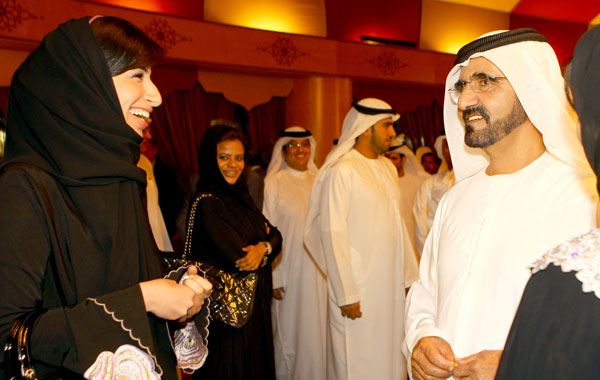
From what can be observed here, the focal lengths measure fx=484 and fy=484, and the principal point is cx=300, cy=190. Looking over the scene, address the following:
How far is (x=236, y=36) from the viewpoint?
797cm

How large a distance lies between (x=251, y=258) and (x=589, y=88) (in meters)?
2.44

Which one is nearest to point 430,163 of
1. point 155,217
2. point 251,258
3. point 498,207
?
point 155,217

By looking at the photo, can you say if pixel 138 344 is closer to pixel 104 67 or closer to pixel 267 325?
pixel 104 67

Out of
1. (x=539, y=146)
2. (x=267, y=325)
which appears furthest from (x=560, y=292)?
(x=267, y=325)

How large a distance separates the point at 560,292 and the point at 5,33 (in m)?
7.01

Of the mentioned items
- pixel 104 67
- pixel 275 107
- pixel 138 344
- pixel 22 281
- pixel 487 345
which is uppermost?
pixel 275 107

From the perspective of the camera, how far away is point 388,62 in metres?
9.69

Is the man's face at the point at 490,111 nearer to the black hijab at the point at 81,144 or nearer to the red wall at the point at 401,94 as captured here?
the black hijab at the point at 81,144

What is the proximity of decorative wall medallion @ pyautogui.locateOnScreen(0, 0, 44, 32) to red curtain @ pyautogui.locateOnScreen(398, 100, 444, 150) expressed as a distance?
7.41m

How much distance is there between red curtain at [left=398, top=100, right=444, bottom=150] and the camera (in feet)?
35.4

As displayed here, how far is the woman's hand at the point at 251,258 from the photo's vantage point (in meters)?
2.96

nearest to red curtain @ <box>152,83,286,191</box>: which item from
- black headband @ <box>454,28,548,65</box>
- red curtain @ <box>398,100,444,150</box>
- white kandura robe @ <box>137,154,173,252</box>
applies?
red curtain @ <box>398,100,444,150</box>

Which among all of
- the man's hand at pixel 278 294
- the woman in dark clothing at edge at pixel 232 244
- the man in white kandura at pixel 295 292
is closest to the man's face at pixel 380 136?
the woman in dark clothing at edge at pixel 232 244

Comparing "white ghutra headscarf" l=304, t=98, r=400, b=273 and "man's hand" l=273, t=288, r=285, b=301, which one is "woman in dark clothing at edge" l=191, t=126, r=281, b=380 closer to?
"white ghutra headscarf" l=304, t=98, r=400, b=273
